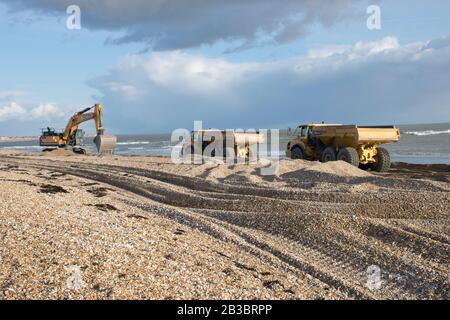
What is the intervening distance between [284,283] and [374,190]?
26.1 ft

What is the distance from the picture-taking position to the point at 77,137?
3488 centimetres

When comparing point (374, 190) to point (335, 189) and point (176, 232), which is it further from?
point (176, 232)

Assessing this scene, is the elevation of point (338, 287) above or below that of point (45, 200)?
below

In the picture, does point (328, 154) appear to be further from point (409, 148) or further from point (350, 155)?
point (409, 148)

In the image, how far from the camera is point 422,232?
28.4 feet

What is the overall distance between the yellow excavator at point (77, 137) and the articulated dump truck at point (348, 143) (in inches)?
554

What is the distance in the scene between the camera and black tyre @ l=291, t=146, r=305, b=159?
23375 millimetres

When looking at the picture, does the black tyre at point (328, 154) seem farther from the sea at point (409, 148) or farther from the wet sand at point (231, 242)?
the wet sand at point (231, 242)

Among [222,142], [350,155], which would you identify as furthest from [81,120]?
[350,155]

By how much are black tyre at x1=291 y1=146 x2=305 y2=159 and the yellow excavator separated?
13.6 meters
